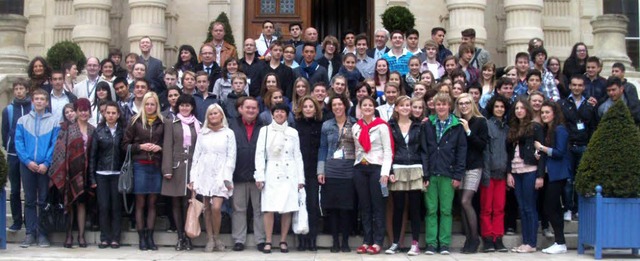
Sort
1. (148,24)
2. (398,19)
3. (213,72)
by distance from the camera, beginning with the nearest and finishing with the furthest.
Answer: (213,72) < (398,19) < (148,24)

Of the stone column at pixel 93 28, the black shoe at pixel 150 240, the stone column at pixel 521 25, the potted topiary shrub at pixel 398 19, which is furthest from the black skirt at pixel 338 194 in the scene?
the stone column at pixel 93 28

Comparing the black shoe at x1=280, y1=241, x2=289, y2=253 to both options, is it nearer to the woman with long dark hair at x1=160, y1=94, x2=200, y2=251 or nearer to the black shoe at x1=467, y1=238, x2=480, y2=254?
the woman with long dark hair at x1=160, y1=94, x2=200, y2=251

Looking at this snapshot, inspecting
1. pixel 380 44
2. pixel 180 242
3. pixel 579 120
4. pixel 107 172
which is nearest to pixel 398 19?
pixel 380 44

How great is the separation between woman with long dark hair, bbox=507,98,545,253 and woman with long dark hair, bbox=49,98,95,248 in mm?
5420

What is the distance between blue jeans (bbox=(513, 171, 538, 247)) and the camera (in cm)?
1157

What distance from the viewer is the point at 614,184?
10.9m

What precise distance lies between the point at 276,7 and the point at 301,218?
8.51 m

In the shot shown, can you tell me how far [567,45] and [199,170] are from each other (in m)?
10.0

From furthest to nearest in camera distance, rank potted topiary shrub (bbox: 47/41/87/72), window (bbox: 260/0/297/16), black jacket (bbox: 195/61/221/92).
A: window (bbox: 260/0/297/16) → potted topiary shrub (bbox: 47/41/87/72) → black jacket (bbox: 195/61/221/92)

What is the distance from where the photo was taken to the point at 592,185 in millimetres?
11023

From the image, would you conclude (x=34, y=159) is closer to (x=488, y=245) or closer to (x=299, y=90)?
(x=299, y=90)

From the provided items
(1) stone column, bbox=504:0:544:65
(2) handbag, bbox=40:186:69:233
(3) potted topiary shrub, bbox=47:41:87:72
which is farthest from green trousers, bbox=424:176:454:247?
(3) potted topiary shrub, bbox=47:41:87:72

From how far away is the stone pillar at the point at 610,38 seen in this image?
16234 mm

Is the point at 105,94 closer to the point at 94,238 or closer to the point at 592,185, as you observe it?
the point at 94,238
